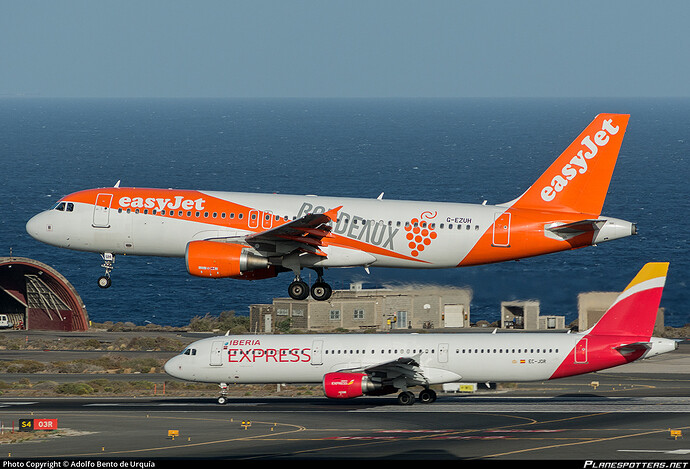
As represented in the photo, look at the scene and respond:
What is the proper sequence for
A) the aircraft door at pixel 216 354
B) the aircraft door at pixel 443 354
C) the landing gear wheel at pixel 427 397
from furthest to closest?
the aircraft door at pixel 216 354 → the landing gear wheel at pixel 427 397 → the aircraft door at pixel 443 354

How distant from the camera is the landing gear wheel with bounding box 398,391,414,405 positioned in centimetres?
7456

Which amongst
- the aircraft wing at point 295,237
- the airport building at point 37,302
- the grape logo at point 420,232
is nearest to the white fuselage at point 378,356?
Result: the grape logo at point 420,232

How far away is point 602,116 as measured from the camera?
65062 mm

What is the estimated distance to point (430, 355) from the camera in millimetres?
74812

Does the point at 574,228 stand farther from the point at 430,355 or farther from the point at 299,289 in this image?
the point at 430,355

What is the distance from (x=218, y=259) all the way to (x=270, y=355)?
17.9 metres

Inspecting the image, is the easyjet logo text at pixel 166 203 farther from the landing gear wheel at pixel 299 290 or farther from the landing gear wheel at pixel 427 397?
the landing gear wheel at pixel 427 397

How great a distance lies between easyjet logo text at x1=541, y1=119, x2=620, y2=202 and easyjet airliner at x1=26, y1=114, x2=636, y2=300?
309 millimetres

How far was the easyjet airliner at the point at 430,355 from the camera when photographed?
239 feet

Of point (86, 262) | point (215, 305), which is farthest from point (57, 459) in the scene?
point (86, 262)

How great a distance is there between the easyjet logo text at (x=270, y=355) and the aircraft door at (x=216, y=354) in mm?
690

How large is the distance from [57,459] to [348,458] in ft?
42.7

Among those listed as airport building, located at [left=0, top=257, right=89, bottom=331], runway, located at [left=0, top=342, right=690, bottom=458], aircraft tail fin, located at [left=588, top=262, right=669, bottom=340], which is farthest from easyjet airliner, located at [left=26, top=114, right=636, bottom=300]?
airport building, located at [left=0, top=257, right=89, bottom=331]

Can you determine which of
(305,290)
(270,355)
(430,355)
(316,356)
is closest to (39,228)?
(305,290)
